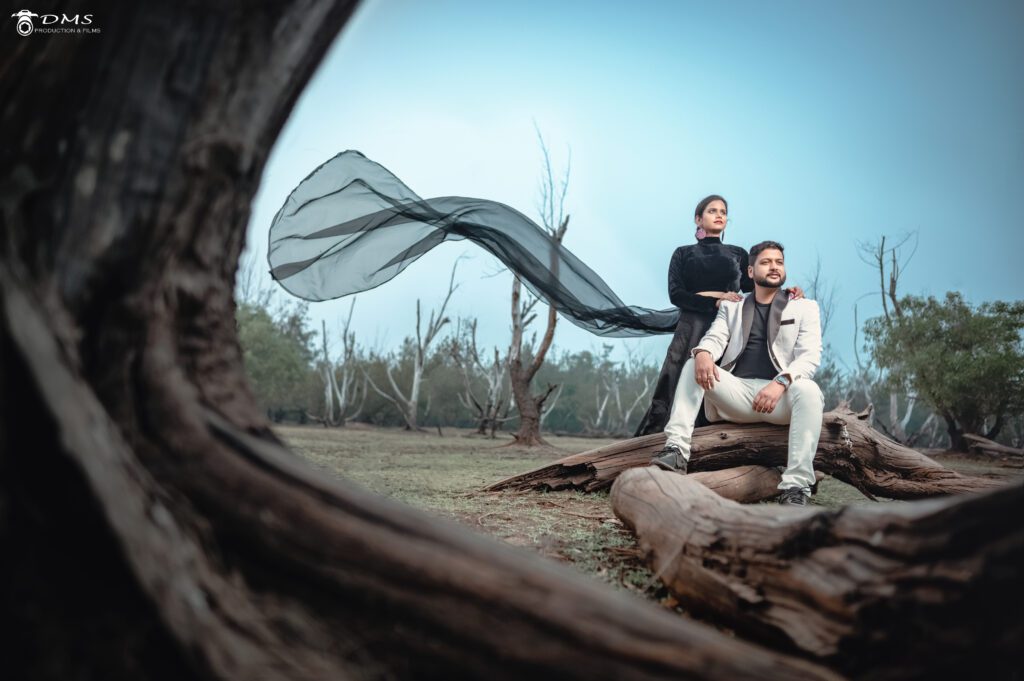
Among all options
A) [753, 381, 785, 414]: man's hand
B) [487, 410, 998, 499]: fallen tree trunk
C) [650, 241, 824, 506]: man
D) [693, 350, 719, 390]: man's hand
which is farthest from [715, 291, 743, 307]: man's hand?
[487, 410, 998, 499]: fallen tree trunk

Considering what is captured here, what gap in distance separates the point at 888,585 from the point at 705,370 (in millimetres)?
2517

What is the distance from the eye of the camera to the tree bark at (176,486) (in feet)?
3.06

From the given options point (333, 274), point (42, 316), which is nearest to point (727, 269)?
point (333, 274)

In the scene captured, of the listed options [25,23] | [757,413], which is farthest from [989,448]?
[25,23]

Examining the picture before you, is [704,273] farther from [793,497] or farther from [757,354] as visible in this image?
[793,497]

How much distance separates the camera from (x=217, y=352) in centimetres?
129

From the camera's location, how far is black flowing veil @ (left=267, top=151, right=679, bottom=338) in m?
3.53

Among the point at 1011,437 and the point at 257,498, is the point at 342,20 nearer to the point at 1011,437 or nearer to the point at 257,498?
the point at 257,498

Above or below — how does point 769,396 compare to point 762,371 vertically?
below

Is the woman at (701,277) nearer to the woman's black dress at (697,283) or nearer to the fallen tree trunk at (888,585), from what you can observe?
the woman's black dress at (697,283)

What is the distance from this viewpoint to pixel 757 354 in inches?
149

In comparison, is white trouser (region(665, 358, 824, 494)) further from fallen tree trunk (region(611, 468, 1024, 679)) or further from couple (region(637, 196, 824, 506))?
fallen tree trunk (region(611, 468, 1024, 679))

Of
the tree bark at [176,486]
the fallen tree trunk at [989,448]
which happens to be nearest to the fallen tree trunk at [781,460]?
the tree bark at [176,486]

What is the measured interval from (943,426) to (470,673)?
34.1 metres
